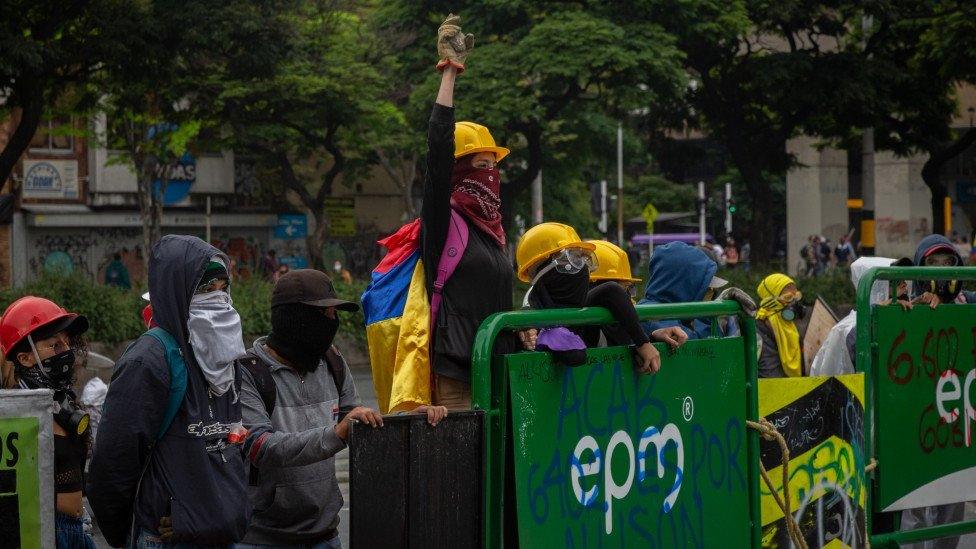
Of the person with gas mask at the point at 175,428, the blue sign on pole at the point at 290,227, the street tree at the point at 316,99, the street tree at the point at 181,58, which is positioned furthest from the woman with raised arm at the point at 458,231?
the blue sign on pole at the point at 290,227

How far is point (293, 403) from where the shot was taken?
4.12 meters

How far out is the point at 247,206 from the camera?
42.7m

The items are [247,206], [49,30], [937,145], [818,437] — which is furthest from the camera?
[247,206]

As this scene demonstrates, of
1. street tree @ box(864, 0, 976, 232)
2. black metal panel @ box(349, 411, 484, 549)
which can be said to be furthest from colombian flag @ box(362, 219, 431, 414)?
street tree @ box(864, 0, 976, 232)

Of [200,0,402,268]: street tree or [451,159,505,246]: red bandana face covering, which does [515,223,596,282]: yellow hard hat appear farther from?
[200,0,402,268]: street tree

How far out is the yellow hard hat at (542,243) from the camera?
14.8ft

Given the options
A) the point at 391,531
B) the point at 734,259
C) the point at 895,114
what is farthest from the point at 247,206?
the point at 391,531

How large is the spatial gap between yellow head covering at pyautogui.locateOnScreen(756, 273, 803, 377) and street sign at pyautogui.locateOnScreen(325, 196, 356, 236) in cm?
3628

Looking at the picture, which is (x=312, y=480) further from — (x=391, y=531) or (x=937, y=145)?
(x=937, y=145)

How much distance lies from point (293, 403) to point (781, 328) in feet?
17.0

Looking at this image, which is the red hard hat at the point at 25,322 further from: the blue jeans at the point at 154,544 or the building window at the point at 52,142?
the building window at the point at 52,142

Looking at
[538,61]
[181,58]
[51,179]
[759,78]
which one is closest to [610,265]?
[181,58]

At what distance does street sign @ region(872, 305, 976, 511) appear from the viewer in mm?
5863

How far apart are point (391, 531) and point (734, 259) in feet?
115
